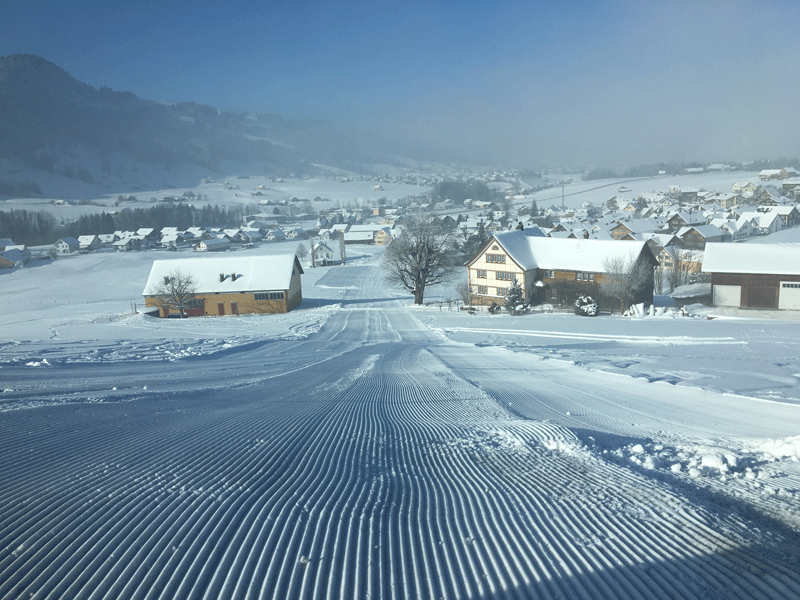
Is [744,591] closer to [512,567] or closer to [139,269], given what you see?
[512,567]

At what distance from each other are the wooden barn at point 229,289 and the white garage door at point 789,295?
32464 millimetres

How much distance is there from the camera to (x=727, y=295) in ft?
99.5

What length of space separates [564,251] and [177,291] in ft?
96.3

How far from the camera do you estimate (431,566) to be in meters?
4.27

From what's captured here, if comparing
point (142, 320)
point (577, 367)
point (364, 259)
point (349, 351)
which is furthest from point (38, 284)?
point (577, 367)

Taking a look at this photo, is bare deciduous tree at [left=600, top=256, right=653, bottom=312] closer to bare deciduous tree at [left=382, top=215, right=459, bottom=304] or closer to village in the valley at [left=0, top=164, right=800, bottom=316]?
village in the valley at [left=0, top=164, right=800, bottom=316]

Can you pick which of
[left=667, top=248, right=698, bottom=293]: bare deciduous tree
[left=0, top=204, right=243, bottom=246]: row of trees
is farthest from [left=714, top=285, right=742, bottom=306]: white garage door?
[left=0, top=204, right=243, bottom=246]: row of trees

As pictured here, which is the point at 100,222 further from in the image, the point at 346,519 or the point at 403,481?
the point at 346,519

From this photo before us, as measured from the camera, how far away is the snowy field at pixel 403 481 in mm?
4141

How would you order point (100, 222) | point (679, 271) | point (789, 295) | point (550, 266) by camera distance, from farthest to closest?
point (100, 222) → point (679, 271) → point (550, 266) → point (789, 295)

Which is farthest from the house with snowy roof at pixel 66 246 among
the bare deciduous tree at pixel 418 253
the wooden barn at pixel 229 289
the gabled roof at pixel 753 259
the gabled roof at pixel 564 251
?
the gabled roof at pixel 753 259

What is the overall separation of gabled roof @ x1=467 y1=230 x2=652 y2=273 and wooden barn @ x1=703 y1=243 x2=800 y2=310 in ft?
15.8

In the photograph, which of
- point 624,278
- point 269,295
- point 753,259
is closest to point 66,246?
point 269,295

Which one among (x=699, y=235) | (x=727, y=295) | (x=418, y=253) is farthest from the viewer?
(x=699, y=235)
